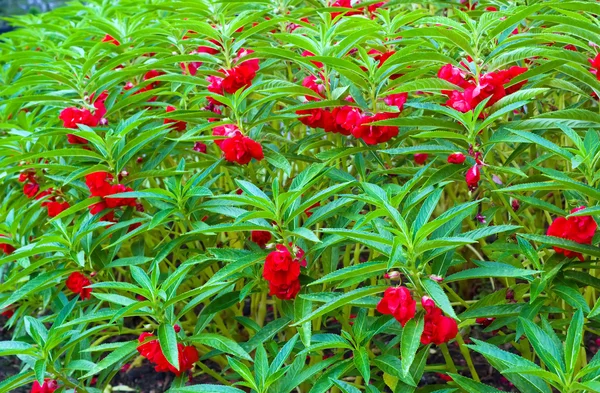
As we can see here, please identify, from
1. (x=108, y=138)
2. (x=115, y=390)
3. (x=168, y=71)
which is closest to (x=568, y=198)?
(x=108, y=138)

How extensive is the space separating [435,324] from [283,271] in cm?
38

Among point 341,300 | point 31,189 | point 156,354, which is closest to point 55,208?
point 31,189

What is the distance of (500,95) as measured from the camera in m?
1.74

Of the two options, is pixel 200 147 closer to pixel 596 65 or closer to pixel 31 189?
pixel 31 189

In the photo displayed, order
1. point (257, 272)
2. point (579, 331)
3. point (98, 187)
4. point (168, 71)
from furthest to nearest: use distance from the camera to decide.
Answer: point (168, 71) → point (98, 187) → point (257, 272) → point (579, 331)

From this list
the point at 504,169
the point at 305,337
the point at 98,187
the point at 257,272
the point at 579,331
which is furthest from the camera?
the point at 98,187

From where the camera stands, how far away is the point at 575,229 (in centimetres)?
150

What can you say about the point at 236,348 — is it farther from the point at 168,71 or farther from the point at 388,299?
the point at 168,71

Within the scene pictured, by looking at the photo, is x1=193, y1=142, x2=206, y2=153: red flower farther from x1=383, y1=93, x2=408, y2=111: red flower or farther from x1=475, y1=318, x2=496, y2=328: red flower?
x1=475, y1=318, x2=496, y2=328: red flower

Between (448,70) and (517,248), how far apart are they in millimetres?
511

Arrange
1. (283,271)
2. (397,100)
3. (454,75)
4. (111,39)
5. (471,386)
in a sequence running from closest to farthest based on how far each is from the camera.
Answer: (471,386) < (283,271) < (454,75) < (397,100) < (111,39)

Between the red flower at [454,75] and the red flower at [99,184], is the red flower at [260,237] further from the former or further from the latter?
the red flower at [454,75]

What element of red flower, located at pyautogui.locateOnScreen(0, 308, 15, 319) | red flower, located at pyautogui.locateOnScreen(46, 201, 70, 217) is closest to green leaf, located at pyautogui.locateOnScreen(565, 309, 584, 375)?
red flower, located at pyautogui.locateOnScreen(46, 201, 70, 217)

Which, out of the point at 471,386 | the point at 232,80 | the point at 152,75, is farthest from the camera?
the point at 152,75
